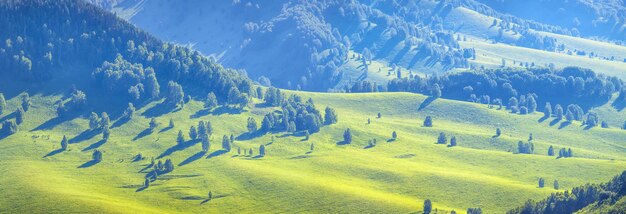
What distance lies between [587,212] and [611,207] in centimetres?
1324

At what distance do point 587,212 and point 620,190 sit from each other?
9876mm

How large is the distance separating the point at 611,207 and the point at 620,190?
15.2 metres

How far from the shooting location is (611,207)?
606 feet

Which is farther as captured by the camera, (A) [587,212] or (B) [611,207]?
(A) [587,212]

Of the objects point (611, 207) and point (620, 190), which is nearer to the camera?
point (611, 207)

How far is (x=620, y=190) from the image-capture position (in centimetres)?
19775
